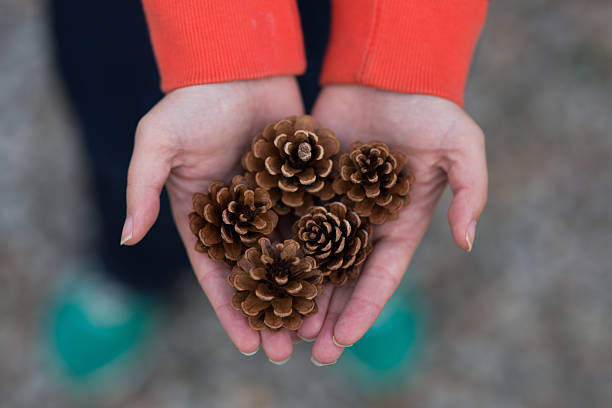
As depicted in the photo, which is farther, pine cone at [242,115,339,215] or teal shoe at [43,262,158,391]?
teal shoe at [43,262,158,391]

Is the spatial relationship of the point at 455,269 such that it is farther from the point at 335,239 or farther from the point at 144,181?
the point at 144,181

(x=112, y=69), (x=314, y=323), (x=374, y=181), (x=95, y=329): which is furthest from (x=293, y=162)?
(x=95, y=329)

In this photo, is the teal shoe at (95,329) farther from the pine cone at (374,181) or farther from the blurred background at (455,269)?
the pine cone at (374,181)

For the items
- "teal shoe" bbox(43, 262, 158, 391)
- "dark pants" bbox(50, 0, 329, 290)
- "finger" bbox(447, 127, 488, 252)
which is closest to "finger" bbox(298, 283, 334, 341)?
"finger" bbox(447, 127, 488, 252)

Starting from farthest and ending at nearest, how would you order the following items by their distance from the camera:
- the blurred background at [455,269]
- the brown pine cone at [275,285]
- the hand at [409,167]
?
1. the blurred background at [455,269]
2. the hand at [409,167]
3. the brown pine cone at [275,285]

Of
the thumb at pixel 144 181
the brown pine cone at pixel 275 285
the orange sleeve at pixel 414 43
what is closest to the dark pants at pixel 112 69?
the orange sleeve at pixel 414 43

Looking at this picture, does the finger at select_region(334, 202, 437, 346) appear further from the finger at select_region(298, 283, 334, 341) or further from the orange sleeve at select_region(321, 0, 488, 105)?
the orange sleeve at select_region(321, 0, 488, 105)

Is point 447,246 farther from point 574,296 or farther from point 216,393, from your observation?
point 216,393
